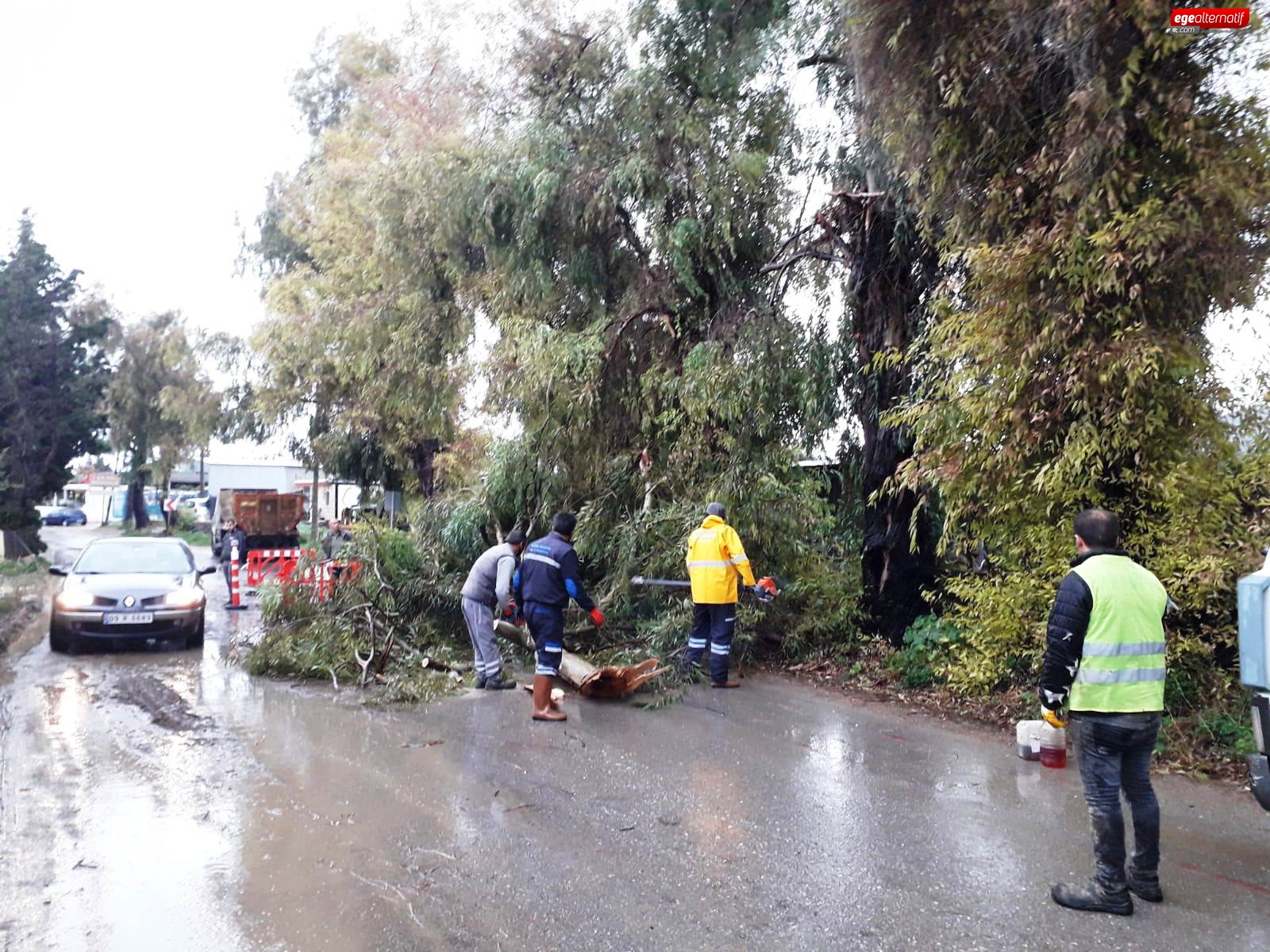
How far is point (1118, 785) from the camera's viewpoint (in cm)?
432

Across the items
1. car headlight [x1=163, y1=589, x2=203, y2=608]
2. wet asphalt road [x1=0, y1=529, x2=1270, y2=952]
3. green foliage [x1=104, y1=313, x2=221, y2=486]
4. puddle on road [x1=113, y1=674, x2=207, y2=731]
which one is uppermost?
green foliage [x1=104, y1=313, x2=221, y2=486]

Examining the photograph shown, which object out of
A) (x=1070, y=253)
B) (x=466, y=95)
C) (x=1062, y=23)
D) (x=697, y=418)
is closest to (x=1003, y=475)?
(x=1070, y=253)

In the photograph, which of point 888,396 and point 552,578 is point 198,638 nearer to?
point 552,578

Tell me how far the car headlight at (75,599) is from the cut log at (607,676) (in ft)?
20.3

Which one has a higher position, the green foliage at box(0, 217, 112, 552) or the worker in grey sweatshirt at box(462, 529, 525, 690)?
the green foliage at box(0, 217, 112, 552)

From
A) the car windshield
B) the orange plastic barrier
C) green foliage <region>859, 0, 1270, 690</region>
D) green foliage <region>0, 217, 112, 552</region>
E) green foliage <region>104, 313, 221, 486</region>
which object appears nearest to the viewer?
green foliage <region>859, 0, 1270, 690</region>

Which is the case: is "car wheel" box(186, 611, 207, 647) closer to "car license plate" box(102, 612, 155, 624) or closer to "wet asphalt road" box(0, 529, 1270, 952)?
"car license plate" box(102, 612, 155, 624)

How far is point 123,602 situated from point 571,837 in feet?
28.4

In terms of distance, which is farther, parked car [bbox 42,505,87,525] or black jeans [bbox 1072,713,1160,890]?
parked car [bbox 42,505,87,525]

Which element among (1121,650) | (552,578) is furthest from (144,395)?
(1121,650)

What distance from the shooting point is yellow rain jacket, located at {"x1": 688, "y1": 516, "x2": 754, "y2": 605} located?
9.19 metres

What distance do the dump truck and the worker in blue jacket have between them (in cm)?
2333

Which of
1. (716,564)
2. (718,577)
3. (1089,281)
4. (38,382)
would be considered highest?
(38,382)

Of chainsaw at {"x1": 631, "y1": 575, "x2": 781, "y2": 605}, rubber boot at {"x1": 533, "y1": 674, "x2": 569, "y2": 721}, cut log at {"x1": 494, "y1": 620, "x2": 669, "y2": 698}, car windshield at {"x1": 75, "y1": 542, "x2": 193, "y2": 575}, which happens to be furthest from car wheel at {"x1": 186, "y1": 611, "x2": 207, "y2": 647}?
rubber boot at {"x1": 533, "y1": 674, "x2": 569, "y2": 721}
